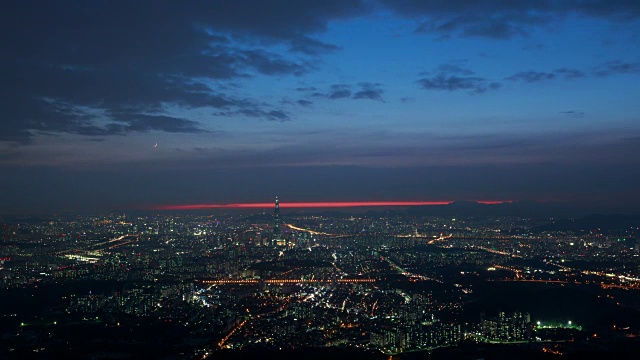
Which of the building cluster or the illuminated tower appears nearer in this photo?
the building cluster

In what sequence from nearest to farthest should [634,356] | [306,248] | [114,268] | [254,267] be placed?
[634,356] → [114,268] → [254,267] → [306,248]

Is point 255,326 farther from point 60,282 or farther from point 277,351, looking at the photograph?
point 60,282

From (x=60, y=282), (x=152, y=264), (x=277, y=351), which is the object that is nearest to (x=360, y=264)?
(x=152, y=264)

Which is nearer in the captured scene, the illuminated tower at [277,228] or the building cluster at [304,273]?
the building cluster at [304,273]

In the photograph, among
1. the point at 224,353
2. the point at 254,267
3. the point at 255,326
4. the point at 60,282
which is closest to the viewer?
the point at 224,353

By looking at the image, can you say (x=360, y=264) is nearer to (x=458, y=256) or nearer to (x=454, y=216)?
(x=458, y=256)

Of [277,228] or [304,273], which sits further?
[277,228]

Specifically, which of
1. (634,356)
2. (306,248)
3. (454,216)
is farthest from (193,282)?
(454,216)

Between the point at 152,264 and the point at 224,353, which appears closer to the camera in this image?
the point at 224,353

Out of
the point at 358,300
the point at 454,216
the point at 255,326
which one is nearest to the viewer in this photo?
the point at 255,326
